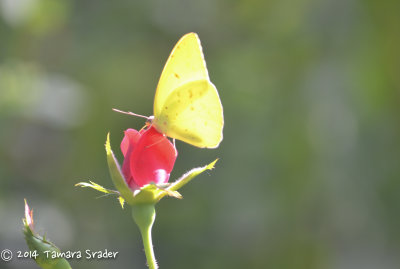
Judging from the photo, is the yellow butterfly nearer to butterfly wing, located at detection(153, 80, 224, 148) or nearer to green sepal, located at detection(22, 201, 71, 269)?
butterfly wing, located at detection(153, 80, 224, 148)

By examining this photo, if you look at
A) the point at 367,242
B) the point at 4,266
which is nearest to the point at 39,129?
the point at 4,266

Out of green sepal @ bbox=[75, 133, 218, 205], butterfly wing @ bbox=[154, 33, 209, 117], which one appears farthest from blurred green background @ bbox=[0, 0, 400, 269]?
green sepal @ bbox=[75, 133, 218, 205]

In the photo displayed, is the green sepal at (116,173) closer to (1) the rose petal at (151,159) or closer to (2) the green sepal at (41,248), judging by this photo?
(1) the rose petal at (151,159)

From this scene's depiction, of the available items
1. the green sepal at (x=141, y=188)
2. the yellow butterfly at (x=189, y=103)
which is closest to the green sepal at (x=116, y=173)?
the green sepal at (x=141, y=188)

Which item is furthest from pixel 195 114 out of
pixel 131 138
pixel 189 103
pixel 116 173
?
pixel 116 173

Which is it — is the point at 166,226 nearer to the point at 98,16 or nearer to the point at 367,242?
the point at 367,242

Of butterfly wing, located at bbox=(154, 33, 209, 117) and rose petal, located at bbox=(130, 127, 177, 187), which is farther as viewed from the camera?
butterfly wing, located at bbox=(154, 33, 209, 117)
